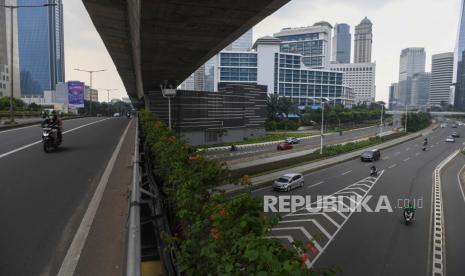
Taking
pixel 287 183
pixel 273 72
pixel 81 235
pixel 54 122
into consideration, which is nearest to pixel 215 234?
pixel 81 235

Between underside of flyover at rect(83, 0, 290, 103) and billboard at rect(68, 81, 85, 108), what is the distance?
34.6 meters

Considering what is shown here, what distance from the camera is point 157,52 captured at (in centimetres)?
1769

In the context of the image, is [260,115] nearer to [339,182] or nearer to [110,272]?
[339,182]

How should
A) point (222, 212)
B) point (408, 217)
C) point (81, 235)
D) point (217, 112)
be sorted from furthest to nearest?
point (217, 112), point (408, 217), point (81, 235), point (222, 212)

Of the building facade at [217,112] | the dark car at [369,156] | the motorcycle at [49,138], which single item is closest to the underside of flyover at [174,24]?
the motorcycle at [49,138]

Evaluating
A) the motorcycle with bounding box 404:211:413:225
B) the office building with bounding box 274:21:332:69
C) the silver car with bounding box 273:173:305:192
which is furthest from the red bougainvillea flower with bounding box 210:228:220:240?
the office building with bounding box 274:21:332:69

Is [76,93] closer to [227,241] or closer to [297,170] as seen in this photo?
[297,170]

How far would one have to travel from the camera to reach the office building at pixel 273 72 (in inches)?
5108

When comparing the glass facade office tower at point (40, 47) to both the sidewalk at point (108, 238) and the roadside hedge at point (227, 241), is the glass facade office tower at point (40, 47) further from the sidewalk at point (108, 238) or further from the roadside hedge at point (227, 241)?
the roadside hedge at point (227, 241)

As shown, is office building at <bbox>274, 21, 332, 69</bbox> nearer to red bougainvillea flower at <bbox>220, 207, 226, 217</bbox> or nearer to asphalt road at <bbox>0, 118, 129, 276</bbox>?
asphalt road at <bbox>0, 118, 129, 276</bbox>

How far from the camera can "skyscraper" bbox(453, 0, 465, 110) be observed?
15288 cm

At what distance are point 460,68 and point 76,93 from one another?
173626mm

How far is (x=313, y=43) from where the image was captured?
180875 mm

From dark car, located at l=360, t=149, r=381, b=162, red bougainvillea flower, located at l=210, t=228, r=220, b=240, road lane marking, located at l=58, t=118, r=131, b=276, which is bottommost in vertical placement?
dark car, located at l=360, t=149, r=381, b=162
